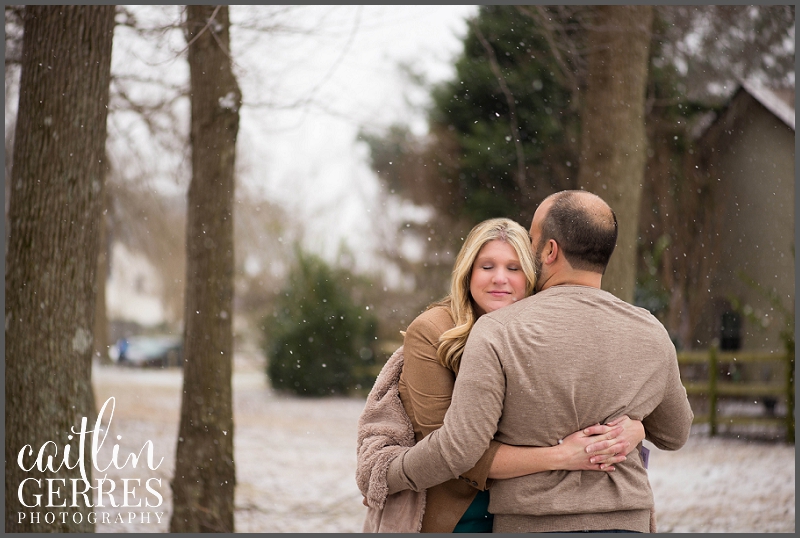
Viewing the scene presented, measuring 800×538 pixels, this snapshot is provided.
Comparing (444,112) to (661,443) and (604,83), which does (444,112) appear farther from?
(661,443)

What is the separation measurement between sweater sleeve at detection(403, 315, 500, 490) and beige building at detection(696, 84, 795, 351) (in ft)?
29.8

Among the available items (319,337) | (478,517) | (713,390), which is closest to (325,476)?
(713,390)

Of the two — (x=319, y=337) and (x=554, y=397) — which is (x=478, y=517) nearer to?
(x=554, y=397)

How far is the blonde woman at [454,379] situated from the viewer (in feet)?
6.42

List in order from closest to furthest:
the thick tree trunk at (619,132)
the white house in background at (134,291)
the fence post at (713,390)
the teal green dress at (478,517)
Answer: the teal green dress at (478,517) < the thick tree trunk at (619,132) < the fence post at (713,390) < the white house in background at (134,291)

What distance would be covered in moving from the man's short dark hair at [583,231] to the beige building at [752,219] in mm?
8881

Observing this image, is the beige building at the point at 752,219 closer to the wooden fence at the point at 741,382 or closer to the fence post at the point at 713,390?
the wooden fence at the point at 741,382

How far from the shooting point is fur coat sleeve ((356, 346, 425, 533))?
2.15 meters

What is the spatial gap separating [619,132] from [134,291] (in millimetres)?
23351

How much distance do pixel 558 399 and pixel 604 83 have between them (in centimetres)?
433

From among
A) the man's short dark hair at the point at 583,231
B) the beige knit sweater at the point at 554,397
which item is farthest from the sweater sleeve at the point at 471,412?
the man's short dark hair at the point at 583,231

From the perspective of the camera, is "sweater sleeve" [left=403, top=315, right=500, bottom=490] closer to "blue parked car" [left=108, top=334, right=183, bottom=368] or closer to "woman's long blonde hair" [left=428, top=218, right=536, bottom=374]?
"woman's long blonde hair" [left=428, top=218, right=536, bottom=374]

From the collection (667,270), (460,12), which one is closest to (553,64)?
(460,12)

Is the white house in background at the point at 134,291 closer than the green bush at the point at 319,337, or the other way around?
the green bush at the point at 319,337
